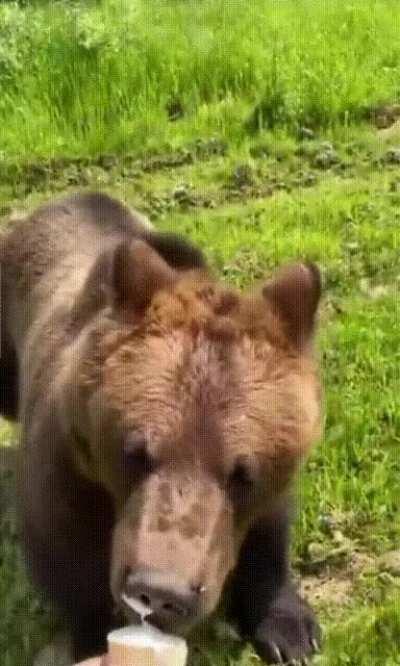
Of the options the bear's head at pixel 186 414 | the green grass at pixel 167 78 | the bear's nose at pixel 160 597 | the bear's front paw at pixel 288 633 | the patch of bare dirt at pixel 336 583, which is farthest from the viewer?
the green grass at pixel 167 78

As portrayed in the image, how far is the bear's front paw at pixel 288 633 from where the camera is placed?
16.0 ft

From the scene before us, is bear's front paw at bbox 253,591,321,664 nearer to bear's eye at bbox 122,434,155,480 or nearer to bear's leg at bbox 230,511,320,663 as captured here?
bear's leg at bbox 230,511,320,663

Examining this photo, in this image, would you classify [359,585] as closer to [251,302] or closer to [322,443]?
[322,443]

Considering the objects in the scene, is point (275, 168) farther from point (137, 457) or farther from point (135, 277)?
point (137, 457)

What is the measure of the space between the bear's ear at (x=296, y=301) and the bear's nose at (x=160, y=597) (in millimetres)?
811

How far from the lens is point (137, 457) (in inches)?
159

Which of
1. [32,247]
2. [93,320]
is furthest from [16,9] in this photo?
[93,320]

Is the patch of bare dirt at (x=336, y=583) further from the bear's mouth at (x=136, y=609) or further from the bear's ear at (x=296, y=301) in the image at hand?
the bear's mouth at (x=136, y=609)

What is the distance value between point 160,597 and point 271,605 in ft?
4.26

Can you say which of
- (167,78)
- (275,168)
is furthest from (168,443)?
(167,78)

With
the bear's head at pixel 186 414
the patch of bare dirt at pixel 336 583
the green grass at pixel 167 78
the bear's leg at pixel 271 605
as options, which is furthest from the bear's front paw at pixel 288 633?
the green grass at pixel 167 78

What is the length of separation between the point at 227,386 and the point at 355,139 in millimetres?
4372

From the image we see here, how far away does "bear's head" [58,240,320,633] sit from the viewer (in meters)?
3.87

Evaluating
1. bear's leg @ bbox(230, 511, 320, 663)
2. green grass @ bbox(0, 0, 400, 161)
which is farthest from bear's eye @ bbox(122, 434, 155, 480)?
green grass @ bbox(0, 0, 400, 161)
